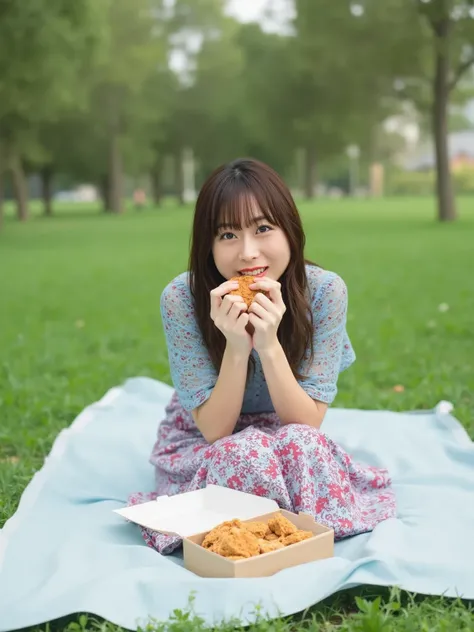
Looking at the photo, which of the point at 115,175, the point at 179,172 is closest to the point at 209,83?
the point at 179,172

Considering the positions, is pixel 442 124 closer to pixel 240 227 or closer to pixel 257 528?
pixel 240 227

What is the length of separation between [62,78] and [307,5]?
7.51 metres

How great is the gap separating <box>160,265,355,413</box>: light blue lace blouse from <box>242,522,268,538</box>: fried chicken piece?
24.2 inches

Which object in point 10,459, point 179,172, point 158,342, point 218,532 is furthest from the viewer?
point 179,172

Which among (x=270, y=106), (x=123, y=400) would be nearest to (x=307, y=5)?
(x=270, y=106)

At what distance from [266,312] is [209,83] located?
41.8 metres

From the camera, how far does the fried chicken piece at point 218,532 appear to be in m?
3.10

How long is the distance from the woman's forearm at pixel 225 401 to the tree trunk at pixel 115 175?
35.2 m

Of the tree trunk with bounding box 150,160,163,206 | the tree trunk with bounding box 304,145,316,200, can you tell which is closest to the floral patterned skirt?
the tree trunk with bounding box 304,145,316,200

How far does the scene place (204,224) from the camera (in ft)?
11.3

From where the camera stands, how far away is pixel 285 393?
3.45 m

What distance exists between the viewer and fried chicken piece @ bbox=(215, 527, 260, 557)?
9.84ft

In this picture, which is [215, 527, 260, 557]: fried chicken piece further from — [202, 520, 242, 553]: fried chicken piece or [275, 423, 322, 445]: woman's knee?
[275, 423, 322, 445]: woman's knee

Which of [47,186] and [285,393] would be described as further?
[47,186]
